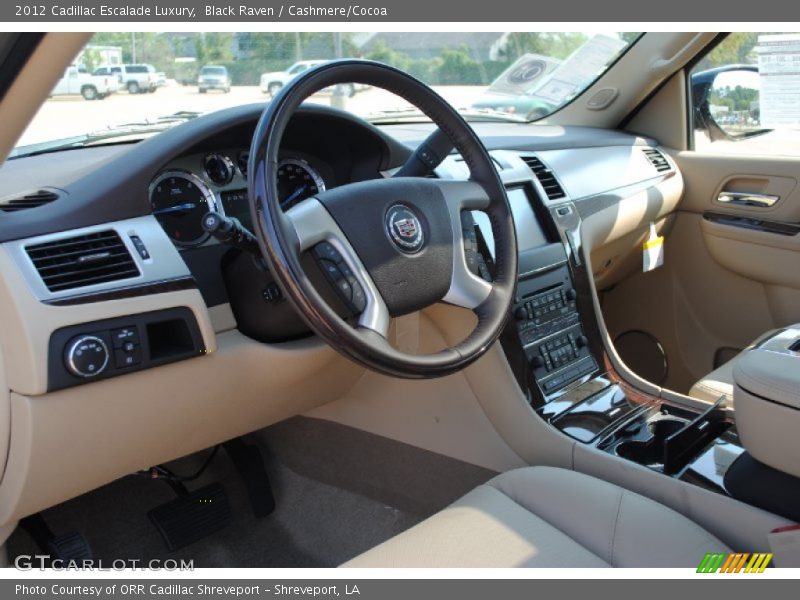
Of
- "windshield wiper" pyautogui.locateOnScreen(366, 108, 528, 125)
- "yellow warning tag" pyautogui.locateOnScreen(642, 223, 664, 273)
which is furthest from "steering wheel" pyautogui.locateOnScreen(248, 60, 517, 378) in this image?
"yellow warning tag" pyautogui.locateOnScreen(642, 223, 664, 273)

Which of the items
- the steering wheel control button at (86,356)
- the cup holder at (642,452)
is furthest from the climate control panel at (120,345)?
the cup holder at (642,452)

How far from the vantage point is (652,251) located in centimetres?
302

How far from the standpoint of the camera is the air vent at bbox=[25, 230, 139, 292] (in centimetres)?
145

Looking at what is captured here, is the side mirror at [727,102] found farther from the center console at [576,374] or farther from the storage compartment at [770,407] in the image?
the storage compartment at [770,407]

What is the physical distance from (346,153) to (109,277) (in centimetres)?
69

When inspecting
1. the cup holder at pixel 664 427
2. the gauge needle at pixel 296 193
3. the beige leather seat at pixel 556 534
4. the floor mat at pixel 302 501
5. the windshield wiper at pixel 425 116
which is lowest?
the floor mat at pixel 302 501

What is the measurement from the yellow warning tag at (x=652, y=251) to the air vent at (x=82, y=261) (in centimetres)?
204

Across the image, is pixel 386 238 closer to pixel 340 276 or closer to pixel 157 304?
pixel 340 276

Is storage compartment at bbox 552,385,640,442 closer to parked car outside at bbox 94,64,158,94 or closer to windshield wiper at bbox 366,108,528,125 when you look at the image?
windshield wiper at bbox 366,108,528,125

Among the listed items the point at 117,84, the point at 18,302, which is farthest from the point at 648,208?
the point at 18,302

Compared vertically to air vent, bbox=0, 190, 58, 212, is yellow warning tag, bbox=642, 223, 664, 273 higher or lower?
lower

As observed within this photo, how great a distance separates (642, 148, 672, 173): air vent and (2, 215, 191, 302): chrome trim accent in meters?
2.01

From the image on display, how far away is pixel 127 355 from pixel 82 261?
0.19 metres

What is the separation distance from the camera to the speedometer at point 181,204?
1.70m
